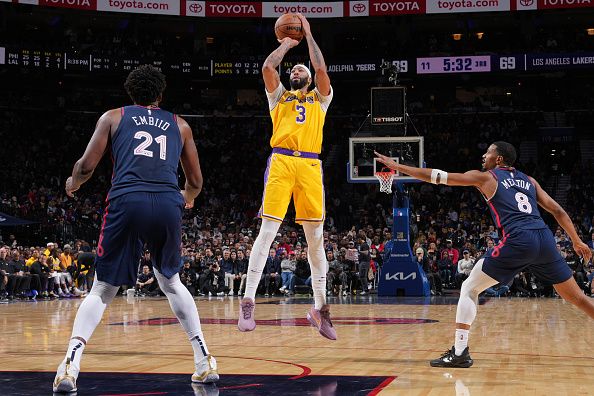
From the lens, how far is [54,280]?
1844 cm

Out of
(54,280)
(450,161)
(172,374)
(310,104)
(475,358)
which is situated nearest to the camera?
(172,374)

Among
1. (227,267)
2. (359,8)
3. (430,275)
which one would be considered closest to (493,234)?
(430,275)

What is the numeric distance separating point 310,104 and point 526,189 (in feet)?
6.42

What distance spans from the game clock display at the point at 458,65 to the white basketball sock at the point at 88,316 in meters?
25.6

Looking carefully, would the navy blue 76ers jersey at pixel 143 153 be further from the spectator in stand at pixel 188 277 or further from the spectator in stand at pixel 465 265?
the spectator in stand at pixel 188 277

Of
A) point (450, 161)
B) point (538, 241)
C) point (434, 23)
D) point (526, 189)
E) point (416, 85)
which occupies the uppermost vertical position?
point (434, 23)

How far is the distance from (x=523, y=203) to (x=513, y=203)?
8cm

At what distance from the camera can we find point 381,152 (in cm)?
1745

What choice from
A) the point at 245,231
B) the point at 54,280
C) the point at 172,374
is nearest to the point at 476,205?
the point at 245,231

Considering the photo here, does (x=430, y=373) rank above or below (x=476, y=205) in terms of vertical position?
below

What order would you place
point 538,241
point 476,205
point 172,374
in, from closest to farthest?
1. point 172,374
2. point 538,241
3. point 476,205

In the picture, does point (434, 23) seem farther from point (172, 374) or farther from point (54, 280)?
point (172, 374)

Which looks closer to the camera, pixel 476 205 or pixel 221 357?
pixel 221 357

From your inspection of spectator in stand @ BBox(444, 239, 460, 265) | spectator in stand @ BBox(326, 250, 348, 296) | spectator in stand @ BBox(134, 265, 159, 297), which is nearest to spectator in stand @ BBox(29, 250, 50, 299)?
spectator in stand @ BBox(134, 265, 159, 297)
